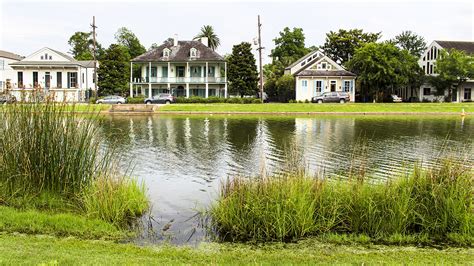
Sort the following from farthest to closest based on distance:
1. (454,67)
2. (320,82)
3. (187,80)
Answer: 1. (187,80)
2. (320,82)
3. (454,67)

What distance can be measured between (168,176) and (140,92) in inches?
2122

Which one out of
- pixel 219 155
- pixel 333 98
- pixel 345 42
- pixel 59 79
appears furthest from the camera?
pixel 345 42

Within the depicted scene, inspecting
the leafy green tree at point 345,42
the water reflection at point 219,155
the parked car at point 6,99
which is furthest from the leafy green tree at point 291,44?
the parked car at point 6,99

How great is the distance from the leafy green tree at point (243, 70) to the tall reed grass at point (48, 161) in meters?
52.1

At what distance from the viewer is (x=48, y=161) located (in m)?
9.19

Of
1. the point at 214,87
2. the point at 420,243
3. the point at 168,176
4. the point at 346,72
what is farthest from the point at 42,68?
the point at 420,243

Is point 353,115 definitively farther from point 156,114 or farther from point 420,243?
point 420,243

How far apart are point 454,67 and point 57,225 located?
60.1m

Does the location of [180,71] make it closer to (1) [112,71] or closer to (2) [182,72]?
(2) [182,72]

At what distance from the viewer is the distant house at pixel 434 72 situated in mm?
63438

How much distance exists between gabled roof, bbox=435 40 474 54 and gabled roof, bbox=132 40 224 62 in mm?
32572

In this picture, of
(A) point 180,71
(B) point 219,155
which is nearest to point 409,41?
(A) point 180,71

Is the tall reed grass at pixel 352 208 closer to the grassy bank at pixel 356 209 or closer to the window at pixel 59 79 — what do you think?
the grassy bank at pixel 356 209

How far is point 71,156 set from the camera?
9.25 m
